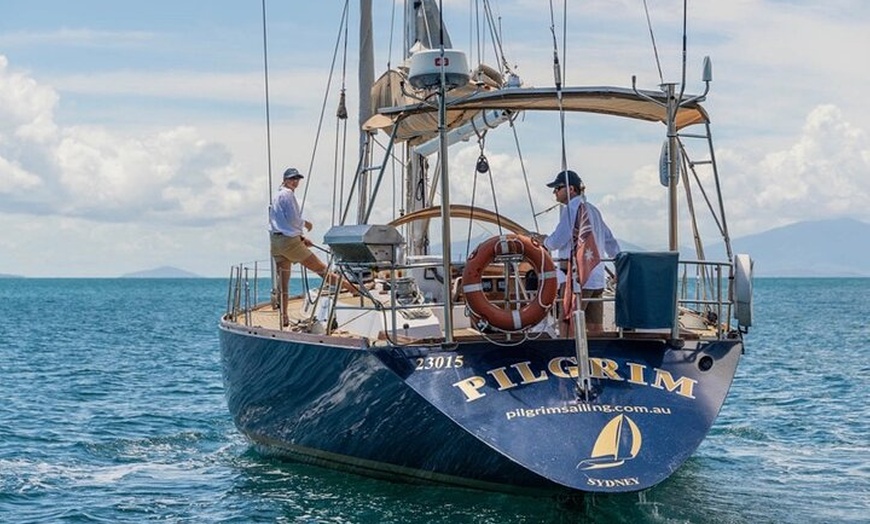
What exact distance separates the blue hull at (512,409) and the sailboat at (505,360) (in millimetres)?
14

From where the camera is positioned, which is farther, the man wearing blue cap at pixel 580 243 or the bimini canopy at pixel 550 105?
the bimini canopy at pixel 550 105

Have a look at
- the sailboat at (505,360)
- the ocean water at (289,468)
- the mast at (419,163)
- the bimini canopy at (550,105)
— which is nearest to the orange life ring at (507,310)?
the sailboat at (505,360)

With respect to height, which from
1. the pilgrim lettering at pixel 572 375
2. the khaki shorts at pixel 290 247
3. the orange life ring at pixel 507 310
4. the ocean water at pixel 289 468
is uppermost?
the khaki shorts at pixel 290 247

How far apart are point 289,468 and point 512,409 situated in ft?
13.1

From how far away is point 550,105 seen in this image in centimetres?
1230

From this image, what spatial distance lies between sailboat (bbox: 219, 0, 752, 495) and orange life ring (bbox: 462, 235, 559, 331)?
12 mm

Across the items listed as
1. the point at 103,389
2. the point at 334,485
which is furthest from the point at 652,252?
the point at 103,389

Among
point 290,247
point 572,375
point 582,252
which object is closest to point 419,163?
point 290,247

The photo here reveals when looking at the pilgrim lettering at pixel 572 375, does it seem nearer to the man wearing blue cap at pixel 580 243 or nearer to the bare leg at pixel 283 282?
the man wearing blue cap at pixel 580 243

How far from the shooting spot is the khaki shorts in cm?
1422

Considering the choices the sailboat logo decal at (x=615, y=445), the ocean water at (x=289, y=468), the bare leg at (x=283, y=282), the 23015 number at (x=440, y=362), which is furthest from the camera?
the bare leg at (x=283, y=282)

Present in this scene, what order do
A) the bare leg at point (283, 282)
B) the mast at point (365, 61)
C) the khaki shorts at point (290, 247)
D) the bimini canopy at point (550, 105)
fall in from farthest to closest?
the mast at point (365, 61) < the khaki shorts at point (290, 247) < the bare leg at point (283, 282) < the bimini canopy at point (550, 105)

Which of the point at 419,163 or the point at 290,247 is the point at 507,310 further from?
the point at 419,163

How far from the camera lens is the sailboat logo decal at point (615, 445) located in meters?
9.85
